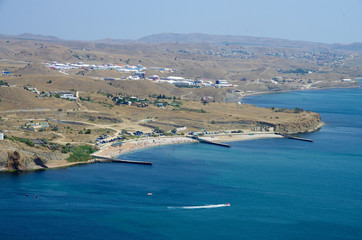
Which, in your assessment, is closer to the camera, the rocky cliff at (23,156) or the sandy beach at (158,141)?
the rocky cliff at (23,156)

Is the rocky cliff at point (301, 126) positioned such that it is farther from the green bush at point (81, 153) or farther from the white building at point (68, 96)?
the white building at point (68, 96)

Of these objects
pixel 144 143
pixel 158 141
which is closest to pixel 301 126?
pixel 158 141

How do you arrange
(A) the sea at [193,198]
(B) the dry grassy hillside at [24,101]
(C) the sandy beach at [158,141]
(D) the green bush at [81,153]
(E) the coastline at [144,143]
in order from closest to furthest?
(A) the sea at [193,198], (E) the coastline at [144,143], (D) the green bush at [81,153], (C) the sandy beach at [158,141], (B) the dry grassy hillside at [24,101]

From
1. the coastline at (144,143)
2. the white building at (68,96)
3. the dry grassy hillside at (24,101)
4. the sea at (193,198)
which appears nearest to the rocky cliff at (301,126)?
the coastline at (144,143)

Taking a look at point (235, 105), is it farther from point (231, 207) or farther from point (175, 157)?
point (231, 207)

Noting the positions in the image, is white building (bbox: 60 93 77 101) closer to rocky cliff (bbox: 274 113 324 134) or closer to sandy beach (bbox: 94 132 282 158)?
sandy beach (bbox: 94 132 282 158)

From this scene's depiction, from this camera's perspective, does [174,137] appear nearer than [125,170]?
No

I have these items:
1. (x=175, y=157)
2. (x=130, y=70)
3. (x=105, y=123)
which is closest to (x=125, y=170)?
(x=175, y=157)

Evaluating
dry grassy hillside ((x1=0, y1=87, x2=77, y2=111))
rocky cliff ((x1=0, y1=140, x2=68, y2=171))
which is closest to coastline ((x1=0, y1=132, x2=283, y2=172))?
rocky cliff ((x1=0, y1=140, x2=68, y2=171))
